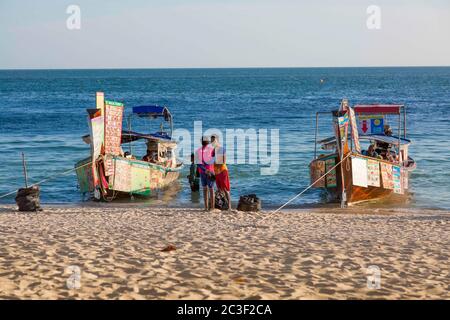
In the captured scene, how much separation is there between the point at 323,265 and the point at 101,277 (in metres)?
2.92

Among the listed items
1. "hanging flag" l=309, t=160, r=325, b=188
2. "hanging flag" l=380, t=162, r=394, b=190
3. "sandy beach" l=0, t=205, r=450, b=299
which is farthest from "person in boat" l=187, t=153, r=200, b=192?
"sandy beach" l=0, t=205, r=450, b=299

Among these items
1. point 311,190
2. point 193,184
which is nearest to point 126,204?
point 193,184

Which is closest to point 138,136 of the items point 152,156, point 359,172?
point 152,156

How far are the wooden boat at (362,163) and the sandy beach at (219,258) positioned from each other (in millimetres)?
3485

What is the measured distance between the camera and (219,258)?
29.0ft

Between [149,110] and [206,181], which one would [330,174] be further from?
[149,110]

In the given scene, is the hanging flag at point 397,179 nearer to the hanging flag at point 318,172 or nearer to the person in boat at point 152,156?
the hanging flag at point 318,172

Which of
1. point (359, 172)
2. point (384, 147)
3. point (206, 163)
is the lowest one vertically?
point (359, 172)

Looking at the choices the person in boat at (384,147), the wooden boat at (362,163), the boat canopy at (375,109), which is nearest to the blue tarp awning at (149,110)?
the wooden boat at (362,163)

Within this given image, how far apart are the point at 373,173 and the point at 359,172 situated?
74 cm

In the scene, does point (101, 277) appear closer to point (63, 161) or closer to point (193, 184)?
point (193, 184)

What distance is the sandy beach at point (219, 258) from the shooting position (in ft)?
23.7

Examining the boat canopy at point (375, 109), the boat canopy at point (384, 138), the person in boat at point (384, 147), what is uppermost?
the boat canopy at point (375, 109)

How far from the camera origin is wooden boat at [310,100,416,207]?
1639cm
